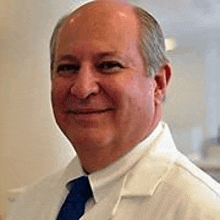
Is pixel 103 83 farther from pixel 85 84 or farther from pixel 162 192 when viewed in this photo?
pixel 162 192

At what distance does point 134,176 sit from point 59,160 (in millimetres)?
1227

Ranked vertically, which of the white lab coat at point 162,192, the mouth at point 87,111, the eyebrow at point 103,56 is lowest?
the white lab coat at point 162,192

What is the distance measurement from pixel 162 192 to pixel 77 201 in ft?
0.64

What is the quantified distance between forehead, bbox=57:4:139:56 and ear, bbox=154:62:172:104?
0.11 m

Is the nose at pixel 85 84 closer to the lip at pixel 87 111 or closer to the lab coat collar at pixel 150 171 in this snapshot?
the lip at pixel 87 111

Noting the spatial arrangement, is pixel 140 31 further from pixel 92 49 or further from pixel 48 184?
pixel 48 184

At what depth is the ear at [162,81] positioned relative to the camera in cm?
89

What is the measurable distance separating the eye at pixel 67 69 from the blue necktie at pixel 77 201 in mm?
231

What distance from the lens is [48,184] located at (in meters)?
1.07

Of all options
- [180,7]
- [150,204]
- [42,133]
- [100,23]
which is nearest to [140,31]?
[100,23]

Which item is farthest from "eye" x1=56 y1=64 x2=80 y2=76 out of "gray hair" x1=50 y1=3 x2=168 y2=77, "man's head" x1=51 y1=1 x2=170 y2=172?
"gray hair" x1=50 y1=3 x2=168 y2=77

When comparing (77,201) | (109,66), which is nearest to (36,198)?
(77,201)

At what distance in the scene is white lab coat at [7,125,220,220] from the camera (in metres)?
0.75

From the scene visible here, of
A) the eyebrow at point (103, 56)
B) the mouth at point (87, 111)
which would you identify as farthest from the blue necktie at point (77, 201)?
the eyebrow at point (103, 56)
